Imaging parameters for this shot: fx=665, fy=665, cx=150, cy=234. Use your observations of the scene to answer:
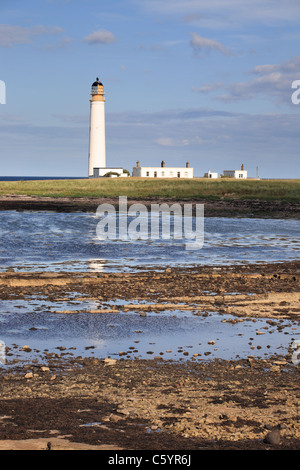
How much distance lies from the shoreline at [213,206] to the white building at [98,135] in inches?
1039

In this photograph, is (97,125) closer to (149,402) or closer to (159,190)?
(159,190)

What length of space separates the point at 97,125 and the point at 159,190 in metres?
24.9

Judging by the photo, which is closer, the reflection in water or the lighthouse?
the reflection in water

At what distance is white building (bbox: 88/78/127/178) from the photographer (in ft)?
292

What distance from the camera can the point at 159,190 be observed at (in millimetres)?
67750

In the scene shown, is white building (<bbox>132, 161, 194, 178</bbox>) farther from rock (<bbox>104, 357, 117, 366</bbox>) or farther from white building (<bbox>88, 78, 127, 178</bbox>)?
rock (<bbox>104, 357, 117, 366</bbox>)

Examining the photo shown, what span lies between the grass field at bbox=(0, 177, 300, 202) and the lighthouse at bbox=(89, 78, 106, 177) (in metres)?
9.88

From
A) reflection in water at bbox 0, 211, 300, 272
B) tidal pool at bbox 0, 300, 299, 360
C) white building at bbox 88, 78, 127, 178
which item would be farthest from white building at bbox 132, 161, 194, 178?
tidal pool at bbox 0, 300, 299, 360

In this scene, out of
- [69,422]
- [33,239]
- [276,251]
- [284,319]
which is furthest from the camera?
[33,239]

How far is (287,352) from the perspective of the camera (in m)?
9.23

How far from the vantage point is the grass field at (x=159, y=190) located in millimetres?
61219

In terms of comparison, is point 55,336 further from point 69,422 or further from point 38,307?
point 69,422
